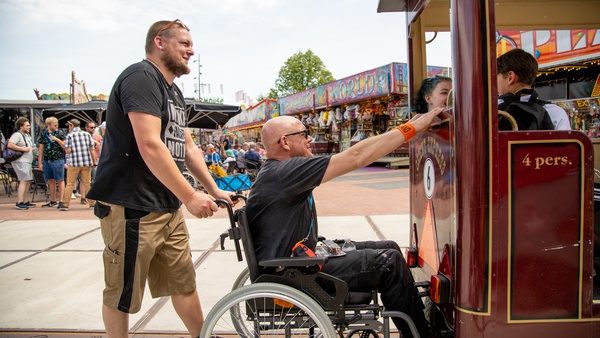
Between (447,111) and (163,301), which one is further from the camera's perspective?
(163,301)

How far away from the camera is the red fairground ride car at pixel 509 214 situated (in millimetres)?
1647

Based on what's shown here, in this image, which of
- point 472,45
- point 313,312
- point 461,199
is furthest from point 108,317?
point 472,45

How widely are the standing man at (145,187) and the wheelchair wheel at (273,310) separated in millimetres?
410

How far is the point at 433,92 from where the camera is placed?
2.60 metres

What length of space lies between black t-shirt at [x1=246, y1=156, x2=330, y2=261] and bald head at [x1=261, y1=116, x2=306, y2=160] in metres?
0.07

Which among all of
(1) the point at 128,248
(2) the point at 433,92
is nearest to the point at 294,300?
(1) the point at 128,248

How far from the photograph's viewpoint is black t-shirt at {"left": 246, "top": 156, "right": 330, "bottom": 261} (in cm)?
187

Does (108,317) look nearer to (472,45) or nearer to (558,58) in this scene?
(472,45)

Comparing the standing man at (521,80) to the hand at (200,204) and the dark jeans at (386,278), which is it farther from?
the hand at (200,204)

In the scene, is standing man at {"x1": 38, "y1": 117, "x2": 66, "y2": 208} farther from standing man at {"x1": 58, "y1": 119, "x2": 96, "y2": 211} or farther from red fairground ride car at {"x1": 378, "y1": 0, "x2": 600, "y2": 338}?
red fairground ride car at {"x1": 378, "y1": 0, "x2": 600, "y2": 338}

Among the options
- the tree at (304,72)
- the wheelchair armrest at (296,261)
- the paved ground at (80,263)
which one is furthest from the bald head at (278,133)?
the tree at (304,72)

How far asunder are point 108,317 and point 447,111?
190cm

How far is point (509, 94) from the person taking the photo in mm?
2180

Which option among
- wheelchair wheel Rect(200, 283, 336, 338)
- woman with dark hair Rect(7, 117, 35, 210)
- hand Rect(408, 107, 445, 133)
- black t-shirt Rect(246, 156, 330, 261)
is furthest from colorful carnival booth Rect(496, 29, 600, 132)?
woman with dark hair Rect(7, 117, 35, 210)
